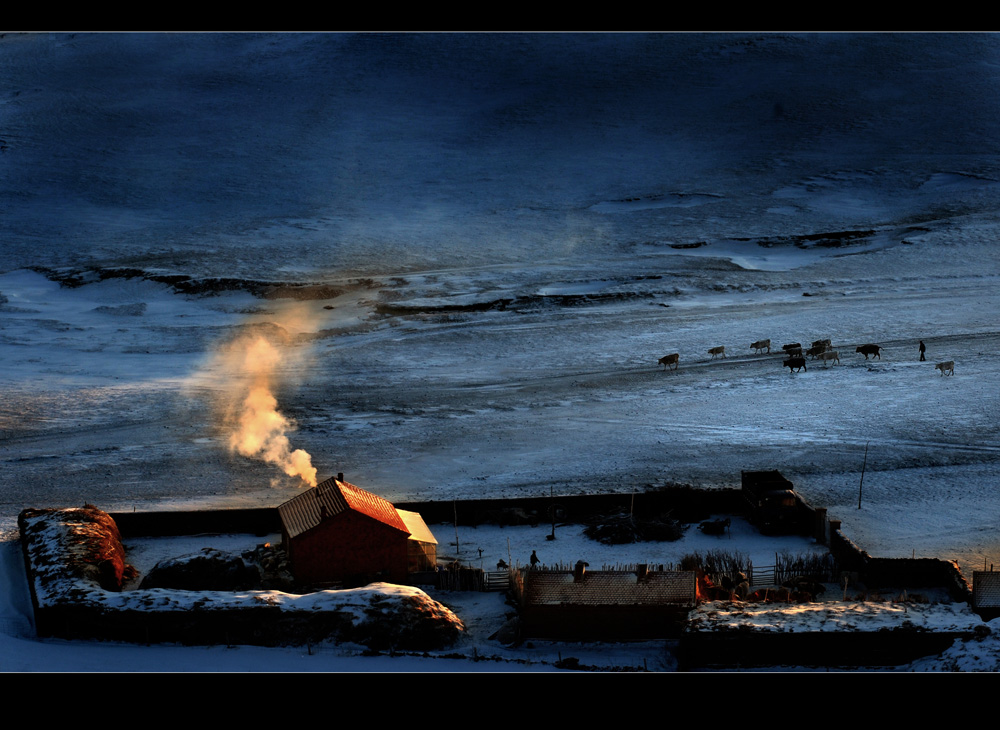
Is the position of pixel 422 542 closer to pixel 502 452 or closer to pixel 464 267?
pixel 502 452

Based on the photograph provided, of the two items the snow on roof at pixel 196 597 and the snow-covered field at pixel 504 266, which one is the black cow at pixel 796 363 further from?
the snow on roof at pixel 196 597

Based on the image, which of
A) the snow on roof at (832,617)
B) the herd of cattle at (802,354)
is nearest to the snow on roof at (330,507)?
the snow on roof at (832,617)

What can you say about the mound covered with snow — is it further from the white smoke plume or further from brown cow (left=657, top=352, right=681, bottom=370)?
brown cow (left=657, top=352, right=681, bottom=370)

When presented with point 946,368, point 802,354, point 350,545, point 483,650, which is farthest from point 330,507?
point 946,368

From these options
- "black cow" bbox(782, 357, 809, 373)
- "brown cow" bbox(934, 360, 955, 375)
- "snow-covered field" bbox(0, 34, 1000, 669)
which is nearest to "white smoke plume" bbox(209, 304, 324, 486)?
"snow-covered field" bbox(0, 34, 1000, 669)

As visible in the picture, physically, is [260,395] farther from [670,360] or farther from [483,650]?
[483,650]

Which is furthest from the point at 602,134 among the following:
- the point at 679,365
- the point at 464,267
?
the point at 679,365
